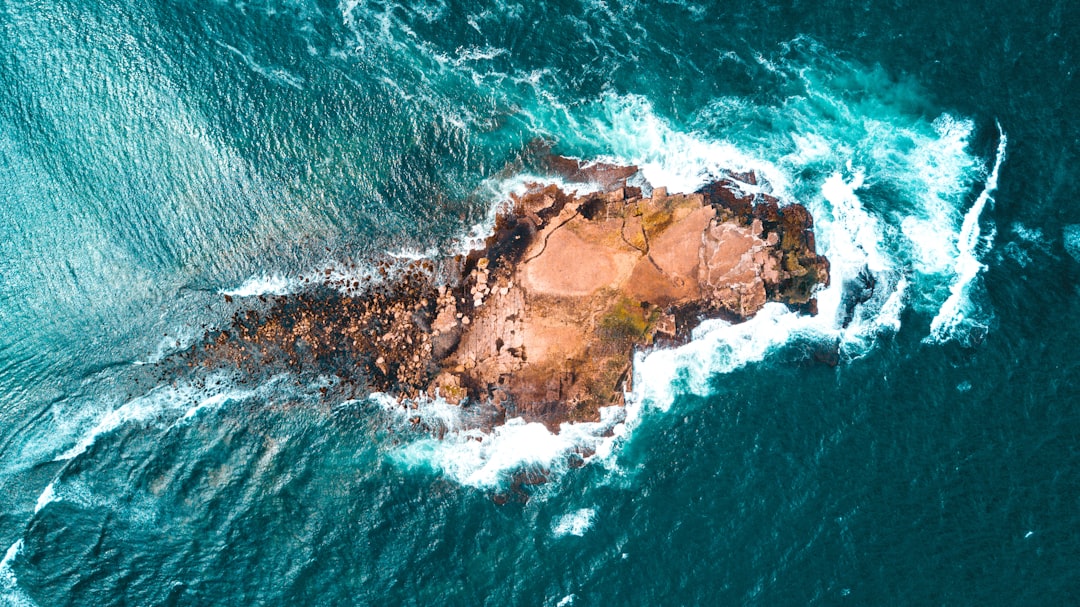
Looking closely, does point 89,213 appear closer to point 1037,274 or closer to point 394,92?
point 394,92

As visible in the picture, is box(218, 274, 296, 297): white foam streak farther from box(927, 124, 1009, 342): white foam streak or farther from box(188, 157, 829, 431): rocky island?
box(927, 124, 1009, 342): white foam streak

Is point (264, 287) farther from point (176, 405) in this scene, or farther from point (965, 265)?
point (965, 265)

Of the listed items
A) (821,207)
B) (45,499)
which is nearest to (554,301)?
(821,207)

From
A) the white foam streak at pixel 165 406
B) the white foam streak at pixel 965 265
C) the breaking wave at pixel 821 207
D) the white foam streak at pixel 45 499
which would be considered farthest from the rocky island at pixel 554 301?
the white foam streak at pixel 45 499

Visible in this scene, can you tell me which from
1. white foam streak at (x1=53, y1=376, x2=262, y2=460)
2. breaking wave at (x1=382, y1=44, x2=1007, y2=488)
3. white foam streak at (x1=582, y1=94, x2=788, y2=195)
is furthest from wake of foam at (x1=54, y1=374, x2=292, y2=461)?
white foam streak at (x1=582, y1=94, x2=788, y2=195)

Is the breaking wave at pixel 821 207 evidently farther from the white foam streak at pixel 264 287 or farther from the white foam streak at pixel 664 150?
the white foam streak at pixel 264 287

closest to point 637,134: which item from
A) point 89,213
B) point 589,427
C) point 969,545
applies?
point 589,427
